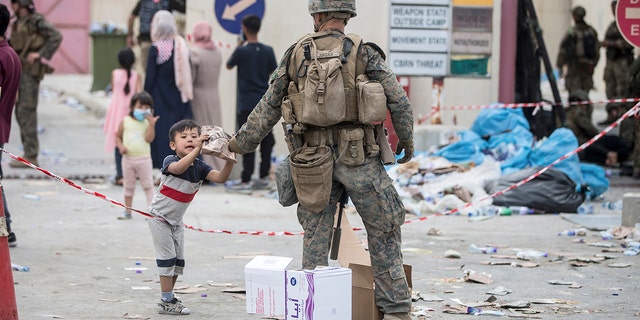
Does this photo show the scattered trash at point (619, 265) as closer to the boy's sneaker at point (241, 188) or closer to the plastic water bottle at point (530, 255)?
the plastic water bottle at point (530, 255)

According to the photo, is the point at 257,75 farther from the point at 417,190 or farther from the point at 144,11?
the point at 144,11

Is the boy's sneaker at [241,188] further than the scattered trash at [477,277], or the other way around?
the boy's sneaker at [241,188]

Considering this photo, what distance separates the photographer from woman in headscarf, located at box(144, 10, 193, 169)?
1282 centimetres

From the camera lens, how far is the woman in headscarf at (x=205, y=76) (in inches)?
523

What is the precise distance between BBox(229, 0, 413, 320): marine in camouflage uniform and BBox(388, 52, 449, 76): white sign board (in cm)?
768

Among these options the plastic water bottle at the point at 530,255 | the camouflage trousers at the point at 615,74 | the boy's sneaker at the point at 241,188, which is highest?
the camouflage trousers at the point at 615,74

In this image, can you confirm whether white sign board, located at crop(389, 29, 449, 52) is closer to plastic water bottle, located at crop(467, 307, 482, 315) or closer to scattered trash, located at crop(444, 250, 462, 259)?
scattered trash, located at crop(444, 250, 462, 259)

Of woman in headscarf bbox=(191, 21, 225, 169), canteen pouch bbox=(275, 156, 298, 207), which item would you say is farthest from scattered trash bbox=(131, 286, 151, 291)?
woman in headscarf bbox=(191, 21, 225, 169)

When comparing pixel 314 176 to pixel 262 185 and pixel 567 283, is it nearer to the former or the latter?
pixel 567 283

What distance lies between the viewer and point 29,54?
14.1m

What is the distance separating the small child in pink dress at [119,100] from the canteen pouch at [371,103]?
7556mm

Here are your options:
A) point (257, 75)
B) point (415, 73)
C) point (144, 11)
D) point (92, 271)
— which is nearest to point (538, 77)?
point (415, 73)

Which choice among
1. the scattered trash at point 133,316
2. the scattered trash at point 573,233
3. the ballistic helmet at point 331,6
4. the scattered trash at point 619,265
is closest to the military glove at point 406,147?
the ballistic helmet at point 331,6

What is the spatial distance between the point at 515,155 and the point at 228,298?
566 centimetres
